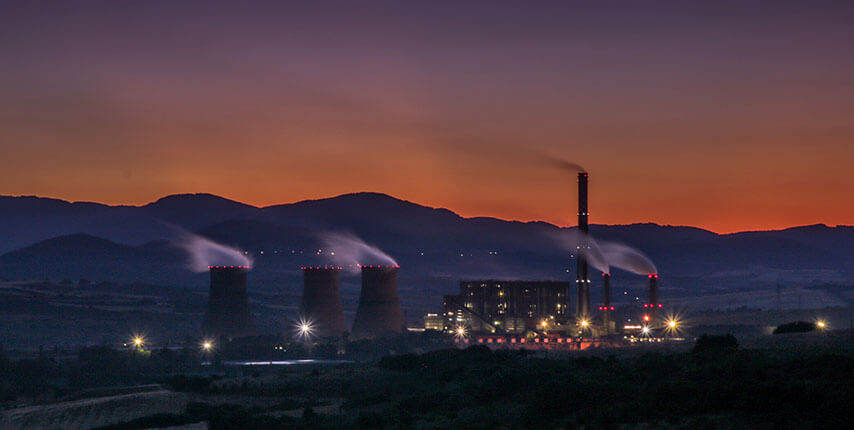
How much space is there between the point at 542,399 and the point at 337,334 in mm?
76520

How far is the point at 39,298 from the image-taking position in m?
192

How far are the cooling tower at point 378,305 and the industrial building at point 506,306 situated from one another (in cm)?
1145

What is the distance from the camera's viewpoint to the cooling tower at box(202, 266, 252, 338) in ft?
358

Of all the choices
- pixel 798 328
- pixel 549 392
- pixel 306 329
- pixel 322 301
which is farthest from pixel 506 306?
pixel 549 392

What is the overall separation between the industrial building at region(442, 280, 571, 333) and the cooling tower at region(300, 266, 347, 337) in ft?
43.7

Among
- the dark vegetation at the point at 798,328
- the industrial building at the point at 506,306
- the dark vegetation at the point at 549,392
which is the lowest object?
the dark vegetation at the point at 549,392

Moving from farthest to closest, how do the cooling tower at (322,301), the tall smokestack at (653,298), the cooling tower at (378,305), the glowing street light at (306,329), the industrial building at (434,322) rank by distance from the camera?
the industrial building at (434,322), the tall smokestack at (653,298), the glowing street light at (306,329), the cooling tower at (322,301), the cooling tower at (378,305)

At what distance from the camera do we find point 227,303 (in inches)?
4368

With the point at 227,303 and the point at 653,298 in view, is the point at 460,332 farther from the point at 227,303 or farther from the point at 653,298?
the point at 227,303

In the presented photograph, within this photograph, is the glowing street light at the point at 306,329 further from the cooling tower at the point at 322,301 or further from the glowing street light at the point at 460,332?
the glowing street light at the point at 460,332

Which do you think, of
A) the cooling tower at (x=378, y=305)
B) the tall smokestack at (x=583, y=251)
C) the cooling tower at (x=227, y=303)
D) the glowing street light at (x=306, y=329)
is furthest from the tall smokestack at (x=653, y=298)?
the cooling tower at (x=227, y=303)

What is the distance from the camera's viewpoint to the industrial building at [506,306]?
126 m

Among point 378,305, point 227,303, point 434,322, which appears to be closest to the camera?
point 227,303

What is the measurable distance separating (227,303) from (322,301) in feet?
37.0
